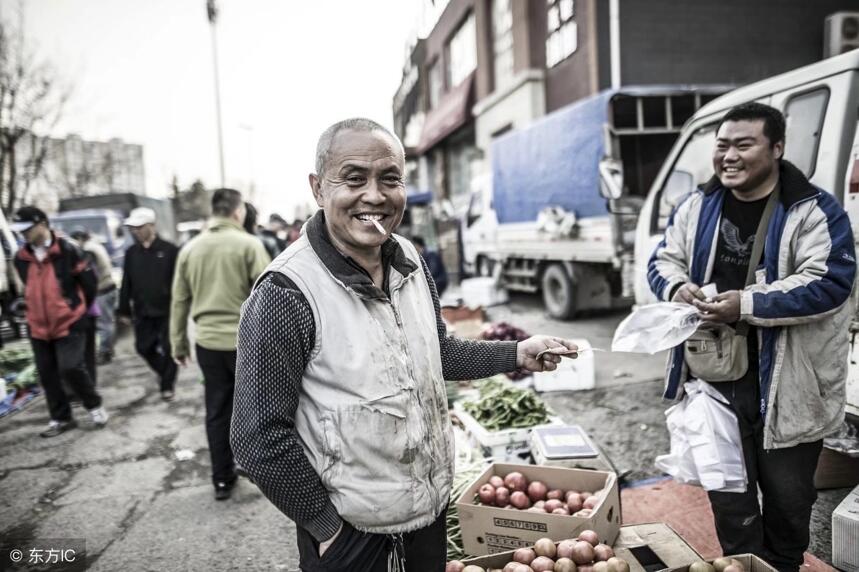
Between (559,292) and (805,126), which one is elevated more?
(805,126)

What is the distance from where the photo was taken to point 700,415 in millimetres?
2471

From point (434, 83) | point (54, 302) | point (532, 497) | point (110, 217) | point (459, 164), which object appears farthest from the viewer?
point (434, 83)

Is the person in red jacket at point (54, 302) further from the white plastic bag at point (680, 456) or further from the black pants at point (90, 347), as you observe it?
the white plastic bag at point (680, 456)

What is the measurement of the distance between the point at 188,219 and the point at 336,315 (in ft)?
171

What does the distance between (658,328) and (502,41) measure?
17.3m

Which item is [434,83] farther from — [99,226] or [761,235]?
[761,235]

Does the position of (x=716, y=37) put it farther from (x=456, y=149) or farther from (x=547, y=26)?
(x=456, y=149)

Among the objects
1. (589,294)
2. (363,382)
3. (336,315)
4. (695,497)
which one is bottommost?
(695,497)

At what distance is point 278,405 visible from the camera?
1.49m

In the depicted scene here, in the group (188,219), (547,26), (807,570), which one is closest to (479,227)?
(547,26)

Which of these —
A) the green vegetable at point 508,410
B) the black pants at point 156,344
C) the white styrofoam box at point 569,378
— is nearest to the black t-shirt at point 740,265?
the green vegetable at point 508,410

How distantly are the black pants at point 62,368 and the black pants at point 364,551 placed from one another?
478 centimetres

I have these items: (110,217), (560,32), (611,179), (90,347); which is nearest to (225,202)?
(90,347)

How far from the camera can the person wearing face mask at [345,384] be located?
1.49m
